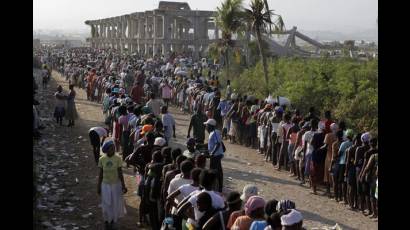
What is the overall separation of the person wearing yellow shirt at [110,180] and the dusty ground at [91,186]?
83cm

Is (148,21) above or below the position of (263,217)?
above

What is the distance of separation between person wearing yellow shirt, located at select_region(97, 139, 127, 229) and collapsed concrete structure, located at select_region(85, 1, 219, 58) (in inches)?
821

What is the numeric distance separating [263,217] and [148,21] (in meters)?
42.2

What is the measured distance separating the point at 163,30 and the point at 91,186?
1120 inches

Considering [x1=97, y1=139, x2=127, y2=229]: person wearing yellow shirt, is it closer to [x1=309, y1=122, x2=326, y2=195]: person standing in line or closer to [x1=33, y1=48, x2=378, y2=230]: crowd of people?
[x1=33, y1=48, x2=378, y2=230]: crowd of people

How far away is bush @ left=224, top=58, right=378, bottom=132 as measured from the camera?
571 inches

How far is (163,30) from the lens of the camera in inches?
1523

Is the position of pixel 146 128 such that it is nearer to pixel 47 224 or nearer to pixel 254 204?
pixel 47 224

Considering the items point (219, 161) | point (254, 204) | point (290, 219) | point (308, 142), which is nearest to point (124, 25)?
point (308, 142)

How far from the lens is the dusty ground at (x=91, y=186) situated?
29.8ft

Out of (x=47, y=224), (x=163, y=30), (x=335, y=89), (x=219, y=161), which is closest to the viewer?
(x=47, y=224)
